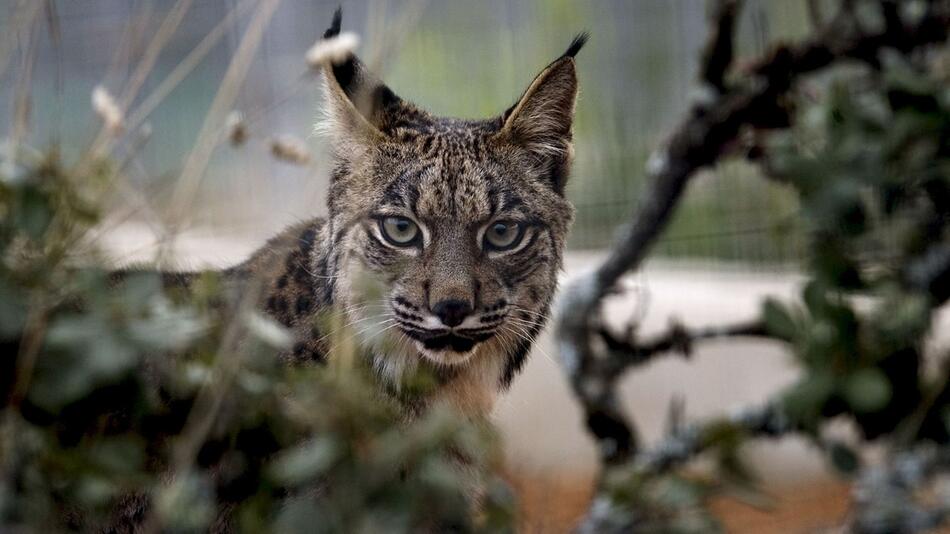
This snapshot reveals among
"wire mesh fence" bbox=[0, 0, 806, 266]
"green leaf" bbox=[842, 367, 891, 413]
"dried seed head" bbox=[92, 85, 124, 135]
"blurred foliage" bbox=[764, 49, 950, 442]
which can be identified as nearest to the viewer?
"dried seed head" bbox=[92, 85, 124, 135]

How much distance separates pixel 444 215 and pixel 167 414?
119 centimetres

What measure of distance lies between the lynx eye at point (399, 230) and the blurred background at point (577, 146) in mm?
1066

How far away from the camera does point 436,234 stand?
3102mm

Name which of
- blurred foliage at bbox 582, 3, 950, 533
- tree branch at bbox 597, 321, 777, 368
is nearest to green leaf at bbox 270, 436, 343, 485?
blurred foliage at bbox 582, 3, 950, 533

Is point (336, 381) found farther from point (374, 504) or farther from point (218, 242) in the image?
point (218, 242)

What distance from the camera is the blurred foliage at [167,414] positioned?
178 cm

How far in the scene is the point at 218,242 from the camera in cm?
572

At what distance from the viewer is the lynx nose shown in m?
2.96

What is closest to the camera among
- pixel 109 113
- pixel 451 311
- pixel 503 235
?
pixel 109 113

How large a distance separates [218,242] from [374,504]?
13.5ft

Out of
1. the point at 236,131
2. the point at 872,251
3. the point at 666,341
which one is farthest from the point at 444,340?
the point at 666,341

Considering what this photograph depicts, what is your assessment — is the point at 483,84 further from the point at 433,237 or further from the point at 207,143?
the point at 207,143

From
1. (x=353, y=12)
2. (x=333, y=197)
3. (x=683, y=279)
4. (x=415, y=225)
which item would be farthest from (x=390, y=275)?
(x=683, y=279)

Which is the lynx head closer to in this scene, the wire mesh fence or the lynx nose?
the lynx nose
